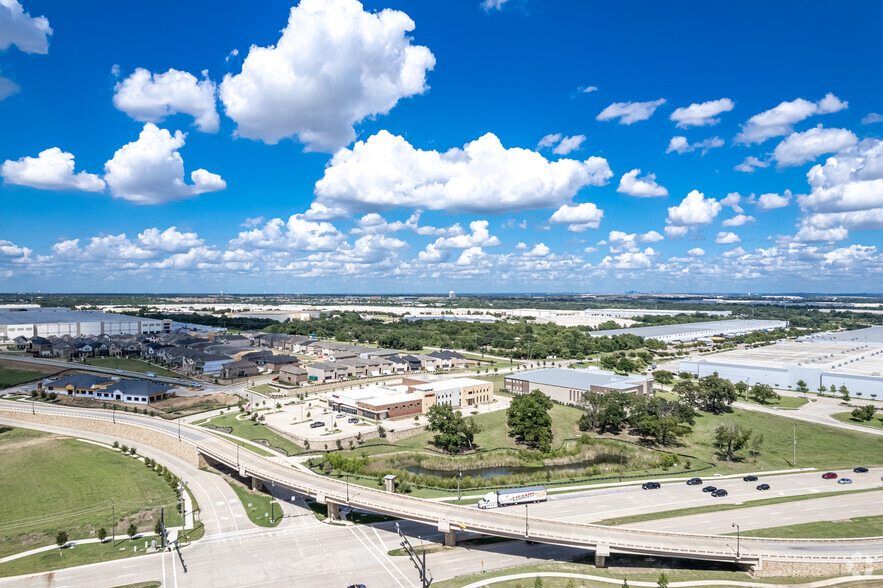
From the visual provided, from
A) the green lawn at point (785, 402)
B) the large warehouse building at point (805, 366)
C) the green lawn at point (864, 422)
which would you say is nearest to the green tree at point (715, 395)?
the green lawn at point (785, 402)

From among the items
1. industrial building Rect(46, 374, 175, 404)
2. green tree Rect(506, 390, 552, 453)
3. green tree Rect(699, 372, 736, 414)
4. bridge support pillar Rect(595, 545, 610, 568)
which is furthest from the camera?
industrial building Rect(46, 374, 175, 404)

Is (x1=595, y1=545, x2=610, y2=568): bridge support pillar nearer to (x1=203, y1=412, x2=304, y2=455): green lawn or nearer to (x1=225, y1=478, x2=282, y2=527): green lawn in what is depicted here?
(x1=225, y1=478, x2=282, y2=527): green lawn

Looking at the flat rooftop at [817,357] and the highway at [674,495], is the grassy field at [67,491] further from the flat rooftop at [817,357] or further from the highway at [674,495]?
the flat rooftop at [817,357]

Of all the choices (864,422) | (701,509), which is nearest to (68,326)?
(701,509)

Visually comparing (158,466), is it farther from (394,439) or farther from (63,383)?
(63,383)

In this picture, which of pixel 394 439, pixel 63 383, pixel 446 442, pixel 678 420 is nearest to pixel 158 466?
pixel 394 439

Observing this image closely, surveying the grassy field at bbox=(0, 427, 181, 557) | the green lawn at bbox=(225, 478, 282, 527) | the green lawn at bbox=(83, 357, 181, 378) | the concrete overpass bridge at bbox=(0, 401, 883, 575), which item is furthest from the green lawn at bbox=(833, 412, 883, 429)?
the green lawn at bbox=(83, 357, 181, 378)
